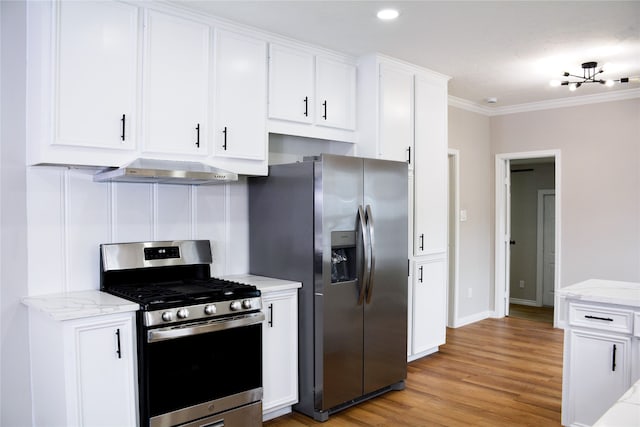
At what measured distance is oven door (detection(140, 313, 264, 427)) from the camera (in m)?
2.58

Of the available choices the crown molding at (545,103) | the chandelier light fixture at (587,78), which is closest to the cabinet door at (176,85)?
the chandelier light fixture at (587,78)

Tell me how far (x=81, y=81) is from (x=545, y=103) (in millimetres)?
5155

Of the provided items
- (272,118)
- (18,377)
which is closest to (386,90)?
(272,118)

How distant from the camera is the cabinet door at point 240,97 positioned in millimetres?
3240

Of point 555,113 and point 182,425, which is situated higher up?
point 555,113

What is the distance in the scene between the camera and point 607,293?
117 inches

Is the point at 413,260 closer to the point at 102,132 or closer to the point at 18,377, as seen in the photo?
the point at 102,132

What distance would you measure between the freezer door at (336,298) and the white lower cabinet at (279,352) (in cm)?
17

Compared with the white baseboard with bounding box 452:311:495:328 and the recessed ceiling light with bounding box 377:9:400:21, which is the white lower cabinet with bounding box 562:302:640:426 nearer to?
the recessed ceiling light with bounding box 377:9:400:21

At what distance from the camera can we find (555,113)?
5.89 m

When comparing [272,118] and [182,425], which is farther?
[272,118]

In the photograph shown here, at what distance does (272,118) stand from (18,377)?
2.20m

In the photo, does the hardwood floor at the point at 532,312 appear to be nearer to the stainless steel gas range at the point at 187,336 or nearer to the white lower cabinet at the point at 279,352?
the white lower cabinet at the point at 279,352

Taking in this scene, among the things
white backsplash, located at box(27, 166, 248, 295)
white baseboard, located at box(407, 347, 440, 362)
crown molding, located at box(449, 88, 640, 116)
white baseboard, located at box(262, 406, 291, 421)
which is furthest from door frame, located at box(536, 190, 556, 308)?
white backsplash, located at box(27, 166, 248, 295)
